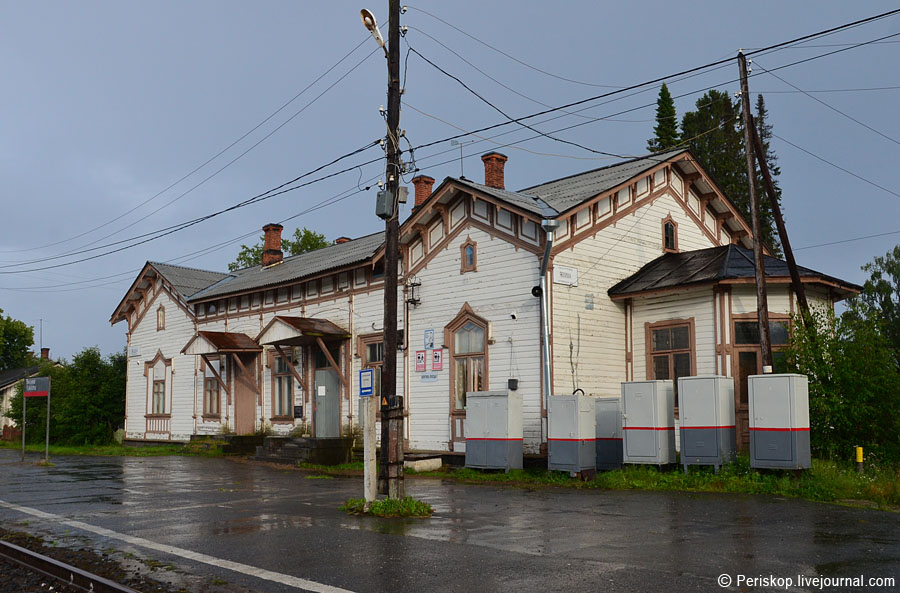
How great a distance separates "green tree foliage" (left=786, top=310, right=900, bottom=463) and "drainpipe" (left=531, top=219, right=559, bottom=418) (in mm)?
5364

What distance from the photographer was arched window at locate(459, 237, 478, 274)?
846 inches

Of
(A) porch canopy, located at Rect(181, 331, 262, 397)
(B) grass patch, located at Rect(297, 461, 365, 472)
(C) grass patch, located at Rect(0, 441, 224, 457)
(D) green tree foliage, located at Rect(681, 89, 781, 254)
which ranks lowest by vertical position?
(C) grass patch, located at Rect(0, 441, 224, 457)

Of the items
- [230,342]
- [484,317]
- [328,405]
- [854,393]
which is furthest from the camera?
[230,342]

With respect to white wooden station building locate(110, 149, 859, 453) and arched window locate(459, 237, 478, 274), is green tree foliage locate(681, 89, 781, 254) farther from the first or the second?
arched window locate(459, 237, 478, 274)

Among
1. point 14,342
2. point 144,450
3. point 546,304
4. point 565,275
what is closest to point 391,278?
point 546,304

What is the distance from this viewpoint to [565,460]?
1727cm

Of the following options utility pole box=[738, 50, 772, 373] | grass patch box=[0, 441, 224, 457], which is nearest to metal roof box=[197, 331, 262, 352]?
grass patch box=[0, 441, 224, 457]

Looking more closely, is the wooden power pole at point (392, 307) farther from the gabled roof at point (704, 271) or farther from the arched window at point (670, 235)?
the arched window at point (670, 235)

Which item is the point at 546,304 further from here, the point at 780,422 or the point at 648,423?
the point at 780,422

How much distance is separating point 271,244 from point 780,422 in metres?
25.3

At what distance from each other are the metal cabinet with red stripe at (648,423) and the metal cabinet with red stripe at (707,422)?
1.20ft

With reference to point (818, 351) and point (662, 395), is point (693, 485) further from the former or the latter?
point (818, 351)

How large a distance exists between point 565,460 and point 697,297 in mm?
5291

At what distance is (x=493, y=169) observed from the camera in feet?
83.4
